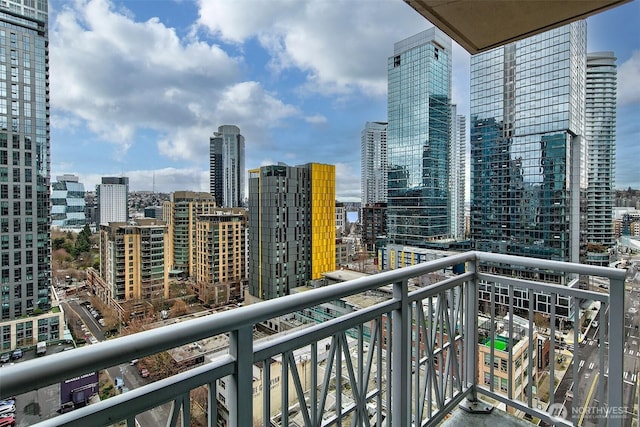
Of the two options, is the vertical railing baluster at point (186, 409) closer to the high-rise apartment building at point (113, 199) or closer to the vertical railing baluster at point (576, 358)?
the vertical railing baluster at point (576, 358)

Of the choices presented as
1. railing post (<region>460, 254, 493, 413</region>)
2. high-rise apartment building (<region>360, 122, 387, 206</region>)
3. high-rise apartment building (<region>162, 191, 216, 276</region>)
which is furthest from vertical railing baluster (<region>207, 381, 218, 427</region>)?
high-rise apartment building (<region>360, 122, 387, 206</region>)

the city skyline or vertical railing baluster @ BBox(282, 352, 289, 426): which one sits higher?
the city skyline

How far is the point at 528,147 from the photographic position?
4266 mm

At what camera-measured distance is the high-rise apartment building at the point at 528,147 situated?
3492 mm

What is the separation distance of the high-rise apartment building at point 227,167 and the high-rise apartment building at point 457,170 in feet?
9.60

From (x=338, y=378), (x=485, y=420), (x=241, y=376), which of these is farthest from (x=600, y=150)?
(x=241, y=376)

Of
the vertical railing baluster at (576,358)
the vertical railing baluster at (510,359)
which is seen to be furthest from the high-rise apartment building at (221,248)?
the vertical railing baluster at (576,358)

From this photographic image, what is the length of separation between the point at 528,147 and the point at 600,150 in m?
1.91

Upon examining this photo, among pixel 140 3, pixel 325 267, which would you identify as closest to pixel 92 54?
pixel 140 3

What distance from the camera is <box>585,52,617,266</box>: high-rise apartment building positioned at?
2.16 metres

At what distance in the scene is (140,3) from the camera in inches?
124

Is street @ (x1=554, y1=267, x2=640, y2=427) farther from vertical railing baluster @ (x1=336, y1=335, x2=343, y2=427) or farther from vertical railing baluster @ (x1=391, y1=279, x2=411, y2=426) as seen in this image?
vertical railing baluster @ (x1=336, y1=335, x2=343, y2=427)

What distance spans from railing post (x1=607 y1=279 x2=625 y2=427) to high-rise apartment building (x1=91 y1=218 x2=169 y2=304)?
2664 millimetres

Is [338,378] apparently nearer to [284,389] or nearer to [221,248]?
[284,389]
